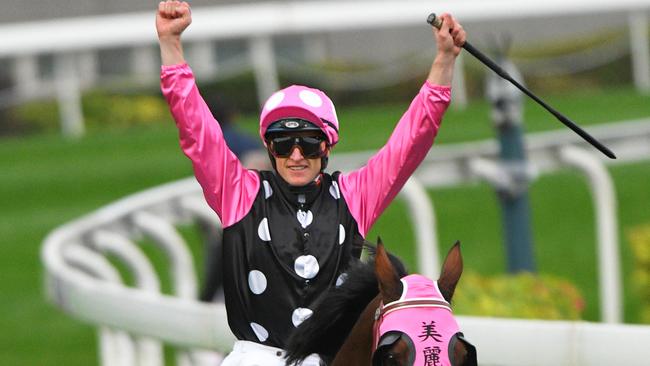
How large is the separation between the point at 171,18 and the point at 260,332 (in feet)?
2.56

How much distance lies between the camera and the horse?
297 centimetres

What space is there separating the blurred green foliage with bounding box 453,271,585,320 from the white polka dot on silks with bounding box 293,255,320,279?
2953 millimetres

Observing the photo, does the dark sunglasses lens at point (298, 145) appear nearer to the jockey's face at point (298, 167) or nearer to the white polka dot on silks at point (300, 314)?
the jockey's face at point (298, 167)

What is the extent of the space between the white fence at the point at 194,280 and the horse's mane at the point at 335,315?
958mm

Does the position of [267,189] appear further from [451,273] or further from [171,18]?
[451,273]

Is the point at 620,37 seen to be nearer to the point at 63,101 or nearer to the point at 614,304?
the point at 63,101

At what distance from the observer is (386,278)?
3.14 metres

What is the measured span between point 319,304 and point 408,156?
1.75 feet

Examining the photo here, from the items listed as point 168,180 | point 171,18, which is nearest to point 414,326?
point 171,18

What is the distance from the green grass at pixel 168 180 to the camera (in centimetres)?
1030

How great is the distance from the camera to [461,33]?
375 centimetres

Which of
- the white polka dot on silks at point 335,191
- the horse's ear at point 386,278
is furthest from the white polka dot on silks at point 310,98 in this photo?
the horse's ear at point 386,278

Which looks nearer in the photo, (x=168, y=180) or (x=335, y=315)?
(x=335, y=315)

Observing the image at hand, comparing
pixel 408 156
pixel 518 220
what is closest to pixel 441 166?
pixel 518 220
